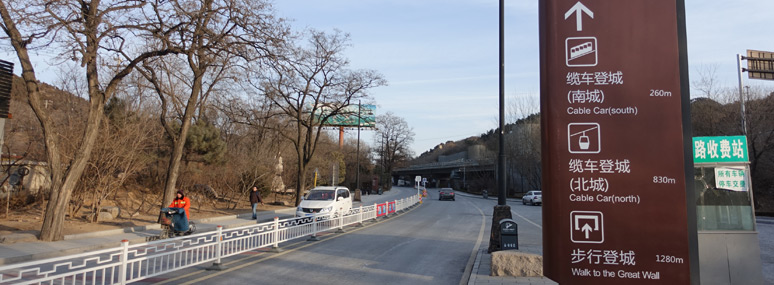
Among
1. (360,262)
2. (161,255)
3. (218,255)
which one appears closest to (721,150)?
(360,262)

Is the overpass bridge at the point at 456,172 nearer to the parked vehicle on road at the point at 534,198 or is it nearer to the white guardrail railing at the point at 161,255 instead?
the parked vehicle on road at the point at 534,198

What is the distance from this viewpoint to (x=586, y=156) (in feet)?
9.98

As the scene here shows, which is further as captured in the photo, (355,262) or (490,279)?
(355,262)

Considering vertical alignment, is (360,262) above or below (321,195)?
below

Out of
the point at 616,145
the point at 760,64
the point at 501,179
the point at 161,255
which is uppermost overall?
the point at 760,64

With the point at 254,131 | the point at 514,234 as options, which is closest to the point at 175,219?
the point at 514,234

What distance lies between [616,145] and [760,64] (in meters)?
31.7

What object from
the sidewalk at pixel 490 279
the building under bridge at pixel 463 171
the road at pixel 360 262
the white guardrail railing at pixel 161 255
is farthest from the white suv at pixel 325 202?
the building under bridge at pixel 463 171

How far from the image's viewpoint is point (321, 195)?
20.1 metres

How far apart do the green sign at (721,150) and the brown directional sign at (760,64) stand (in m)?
24.5

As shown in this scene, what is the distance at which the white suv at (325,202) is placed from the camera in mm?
18547

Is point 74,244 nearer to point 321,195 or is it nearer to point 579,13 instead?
point 321,195

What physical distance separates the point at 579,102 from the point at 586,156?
39 centimetres

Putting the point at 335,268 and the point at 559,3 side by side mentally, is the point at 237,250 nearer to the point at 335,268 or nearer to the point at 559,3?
the point at 335,268
